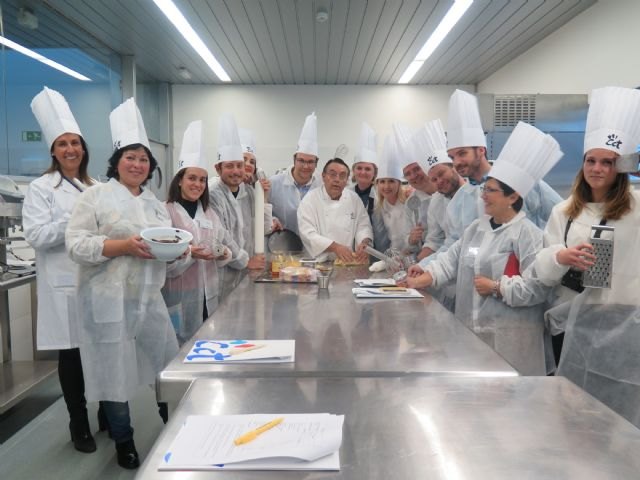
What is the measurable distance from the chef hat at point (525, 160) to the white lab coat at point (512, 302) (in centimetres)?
13

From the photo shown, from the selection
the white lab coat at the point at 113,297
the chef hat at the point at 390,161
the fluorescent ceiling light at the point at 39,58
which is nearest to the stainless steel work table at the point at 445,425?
the white lab coat at the point at 113,297

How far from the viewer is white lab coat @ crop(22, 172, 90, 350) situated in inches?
82.2

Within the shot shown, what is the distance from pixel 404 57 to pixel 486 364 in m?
4.90

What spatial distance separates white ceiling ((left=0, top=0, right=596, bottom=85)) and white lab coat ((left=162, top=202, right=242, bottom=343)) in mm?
2455

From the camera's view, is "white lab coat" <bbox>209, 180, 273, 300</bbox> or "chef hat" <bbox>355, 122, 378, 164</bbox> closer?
"white lab coat" <bbox>209, 180, 273, 300</bbox>

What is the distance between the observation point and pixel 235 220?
105 inches

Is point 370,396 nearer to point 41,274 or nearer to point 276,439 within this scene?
point 276,439

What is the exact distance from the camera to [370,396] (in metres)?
0.89

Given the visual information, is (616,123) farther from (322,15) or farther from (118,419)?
(322,15)

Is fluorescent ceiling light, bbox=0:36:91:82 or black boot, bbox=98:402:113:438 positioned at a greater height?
fluorescent ceiling light, bbox=0:36:91:82

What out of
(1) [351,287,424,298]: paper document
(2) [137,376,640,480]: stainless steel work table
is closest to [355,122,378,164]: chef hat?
(1) [351,287,424,298]: paper document

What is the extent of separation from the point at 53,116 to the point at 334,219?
1.61m

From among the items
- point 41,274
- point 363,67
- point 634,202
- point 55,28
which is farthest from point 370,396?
point 363,67

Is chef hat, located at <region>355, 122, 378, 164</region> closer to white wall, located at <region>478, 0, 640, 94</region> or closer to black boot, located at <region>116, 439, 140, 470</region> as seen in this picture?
white wall, located at <region>478, 0, 640, 94</region>
